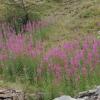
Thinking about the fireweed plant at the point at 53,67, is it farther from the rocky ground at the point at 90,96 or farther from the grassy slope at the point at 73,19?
the grassy slope at the point at 73,19

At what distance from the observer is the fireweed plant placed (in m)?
7.84

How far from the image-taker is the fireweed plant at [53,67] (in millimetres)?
7839

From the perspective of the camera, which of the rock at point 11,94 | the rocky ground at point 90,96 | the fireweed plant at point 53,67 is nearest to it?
the rocky ground at point 90,96

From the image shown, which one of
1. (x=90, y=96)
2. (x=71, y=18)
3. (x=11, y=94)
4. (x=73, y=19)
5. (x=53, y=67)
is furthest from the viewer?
(x=71, y=18)

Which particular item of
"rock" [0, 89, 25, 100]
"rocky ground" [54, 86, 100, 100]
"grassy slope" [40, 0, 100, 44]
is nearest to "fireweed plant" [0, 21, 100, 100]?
"rock" [0, 89, 25, 100]

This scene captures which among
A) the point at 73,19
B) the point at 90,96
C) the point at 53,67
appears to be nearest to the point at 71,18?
the point at 73,19

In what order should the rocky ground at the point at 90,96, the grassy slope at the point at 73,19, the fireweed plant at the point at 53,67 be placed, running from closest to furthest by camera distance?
the rocky ground at the point at 90,96 → the fireweed plant at the point at 53,67 → the grassy slope at the point at 73,19

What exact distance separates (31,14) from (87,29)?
2.21 meters

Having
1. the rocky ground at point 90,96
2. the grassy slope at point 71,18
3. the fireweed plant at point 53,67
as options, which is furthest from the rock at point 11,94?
the grassy slope at point 71,18

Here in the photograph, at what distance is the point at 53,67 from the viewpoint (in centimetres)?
835

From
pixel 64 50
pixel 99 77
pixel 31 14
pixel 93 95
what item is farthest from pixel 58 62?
pixel 31 14

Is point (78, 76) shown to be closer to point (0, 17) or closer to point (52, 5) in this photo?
point (0, 17)

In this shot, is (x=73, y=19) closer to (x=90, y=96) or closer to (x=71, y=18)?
(x=71, y=18)

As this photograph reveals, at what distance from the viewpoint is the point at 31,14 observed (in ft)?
46.0
